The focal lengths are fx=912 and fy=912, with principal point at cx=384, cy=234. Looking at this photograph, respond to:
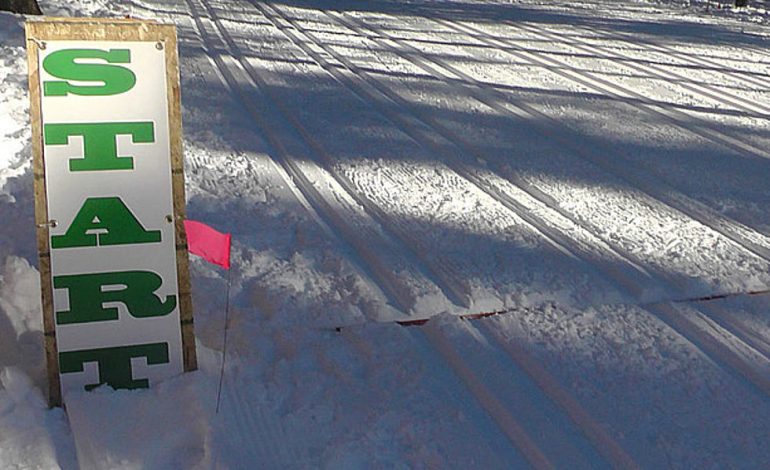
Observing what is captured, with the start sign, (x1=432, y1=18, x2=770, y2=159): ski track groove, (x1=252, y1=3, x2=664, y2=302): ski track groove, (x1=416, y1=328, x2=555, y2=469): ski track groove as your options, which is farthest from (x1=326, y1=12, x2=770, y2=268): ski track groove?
the start sign

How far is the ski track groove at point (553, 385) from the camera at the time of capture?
2.98 metres

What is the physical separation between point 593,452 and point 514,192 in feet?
9.84

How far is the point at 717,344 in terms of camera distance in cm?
375

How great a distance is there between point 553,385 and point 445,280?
1049 millimetres

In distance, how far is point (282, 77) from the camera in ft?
30.0

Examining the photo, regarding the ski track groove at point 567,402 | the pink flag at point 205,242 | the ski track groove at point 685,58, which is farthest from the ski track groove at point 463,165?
the ski track groove at point 685,58

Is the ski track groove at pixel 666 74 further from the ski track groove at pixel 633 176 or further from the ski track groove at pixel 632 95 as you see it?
the ski track groove at pixel 633 176

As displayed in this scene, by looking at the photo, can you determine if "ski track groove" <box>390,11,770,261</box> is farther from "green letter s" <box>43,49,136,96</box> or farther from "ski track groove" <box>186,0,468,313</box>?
"green letter s" <box>43,49,136,96</box>

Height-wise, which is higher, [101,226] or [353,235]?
[101,226]

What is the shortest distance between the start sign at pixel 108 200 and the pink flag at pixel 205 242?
35 millimetres

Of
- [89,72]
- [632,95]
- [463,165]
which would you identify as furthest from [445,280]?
[632,95]

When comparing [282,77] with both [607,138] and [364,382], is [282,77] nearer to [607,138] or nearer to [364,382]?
[607,138]

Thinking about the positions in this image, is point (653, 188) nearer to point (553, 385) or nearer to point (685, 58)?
point (553, 385)

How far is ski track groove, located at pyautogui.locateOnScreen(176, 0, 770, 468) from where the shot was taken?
2.98m
